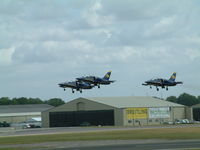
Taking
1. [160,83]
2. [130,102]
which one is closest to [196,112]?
[130,102]

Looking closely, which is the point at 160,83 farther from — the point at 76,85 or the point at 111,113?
the point at 111,113

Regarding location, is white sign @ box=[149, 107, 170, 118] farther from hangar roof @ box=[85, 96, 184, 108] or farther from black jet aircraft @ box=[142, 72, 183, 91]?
black jet aircraft @ box=[142, 72, 183, 91]

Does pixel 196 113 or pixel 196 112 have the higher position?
pixel 196 112

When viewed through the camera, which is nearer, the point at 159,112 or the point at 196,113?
the point at 159,112

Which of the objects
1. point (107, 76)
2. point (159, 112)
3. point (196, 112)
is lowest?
point (196, 112)

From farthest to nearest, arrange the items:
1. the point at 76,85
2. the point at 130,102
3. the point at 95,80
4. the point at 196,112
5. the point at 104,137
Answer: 1. the point at 196,112
2. the point at 130,102
3. the point at 76,85
4. the point at 95,80
5. the point at 104,137

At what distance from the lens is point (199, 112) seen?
584 ft

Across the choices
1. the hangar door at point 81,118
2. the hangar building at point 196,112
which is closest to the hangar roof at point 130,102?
the hangar door at point 81,118

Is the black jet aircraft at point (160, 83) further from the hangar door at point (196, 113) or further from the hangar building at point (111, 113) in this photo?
the hangar door at point (196, 113)

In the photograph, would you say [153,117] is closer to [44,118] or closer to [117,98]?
[117,98]

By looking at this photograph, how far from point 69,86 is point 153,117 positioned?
7717 centimetres

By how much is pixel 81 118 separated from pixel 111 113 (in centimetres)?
1147

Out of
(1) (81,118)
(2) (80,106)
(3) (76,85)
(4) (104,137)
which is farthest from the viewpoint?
(2) (80,106)

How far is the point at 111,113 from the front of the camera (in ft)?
520
